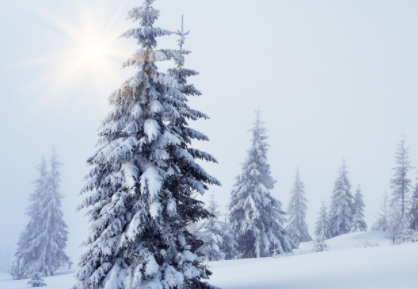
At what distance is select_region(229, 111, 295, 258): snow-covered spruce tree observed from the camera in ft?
100

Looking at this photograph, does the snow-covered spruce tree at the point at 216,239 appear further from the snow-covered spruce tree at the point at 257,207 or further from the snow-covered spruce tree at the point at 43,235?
the snow-covered spruce tree at the point at 43,235

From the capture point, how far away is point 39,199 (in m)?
40.2

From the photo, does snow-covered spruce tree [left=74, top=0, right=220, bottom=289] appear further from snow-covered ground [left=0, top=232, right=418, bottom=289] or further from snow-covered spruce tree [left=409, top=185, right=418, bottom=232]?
snow-covered spruce tree [left=409, top=185, right=418, bottom=232]

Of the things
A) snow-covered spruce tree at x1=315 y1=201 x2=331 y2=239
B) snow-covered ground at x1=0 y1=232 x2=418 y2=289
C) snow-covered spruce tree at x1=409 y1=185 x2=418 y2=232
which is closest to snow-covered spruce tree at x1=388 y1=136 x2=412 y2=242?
snow-covered spruce tree at x1=409 y1=185 x2=418 y2=232

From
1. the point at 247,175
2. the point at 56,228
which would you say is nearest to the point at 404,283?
the point at 247,175

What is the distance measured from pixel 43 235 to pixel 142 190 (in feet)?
113

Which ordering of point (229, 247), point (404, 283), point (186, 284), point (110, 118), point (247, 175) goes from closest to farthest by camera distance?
point (404, 283), point (186, 284), point (110, 118), point (247, 175), point (229, 247)

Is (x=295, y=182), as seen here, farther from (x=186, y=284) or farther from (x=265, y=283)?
(x=186, y=284)

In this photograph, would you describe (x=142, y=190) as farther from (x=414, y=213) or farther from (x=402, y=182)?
(x=402, y=182)

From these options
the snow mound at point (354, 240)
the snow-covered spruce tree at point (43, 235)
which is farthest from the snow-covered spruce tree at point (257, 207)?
the snow-covered spruce tree at point (43, 235)

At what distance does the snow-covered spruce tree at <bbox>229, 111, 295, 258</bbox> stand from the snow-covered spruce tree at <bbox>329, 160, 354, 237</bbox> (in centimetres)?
2276

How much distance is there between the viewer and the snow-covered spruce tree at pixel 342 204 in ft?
168

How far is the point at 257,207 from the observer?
3091 centimetres

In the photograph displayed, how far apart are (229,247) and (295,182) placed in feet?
88.9
